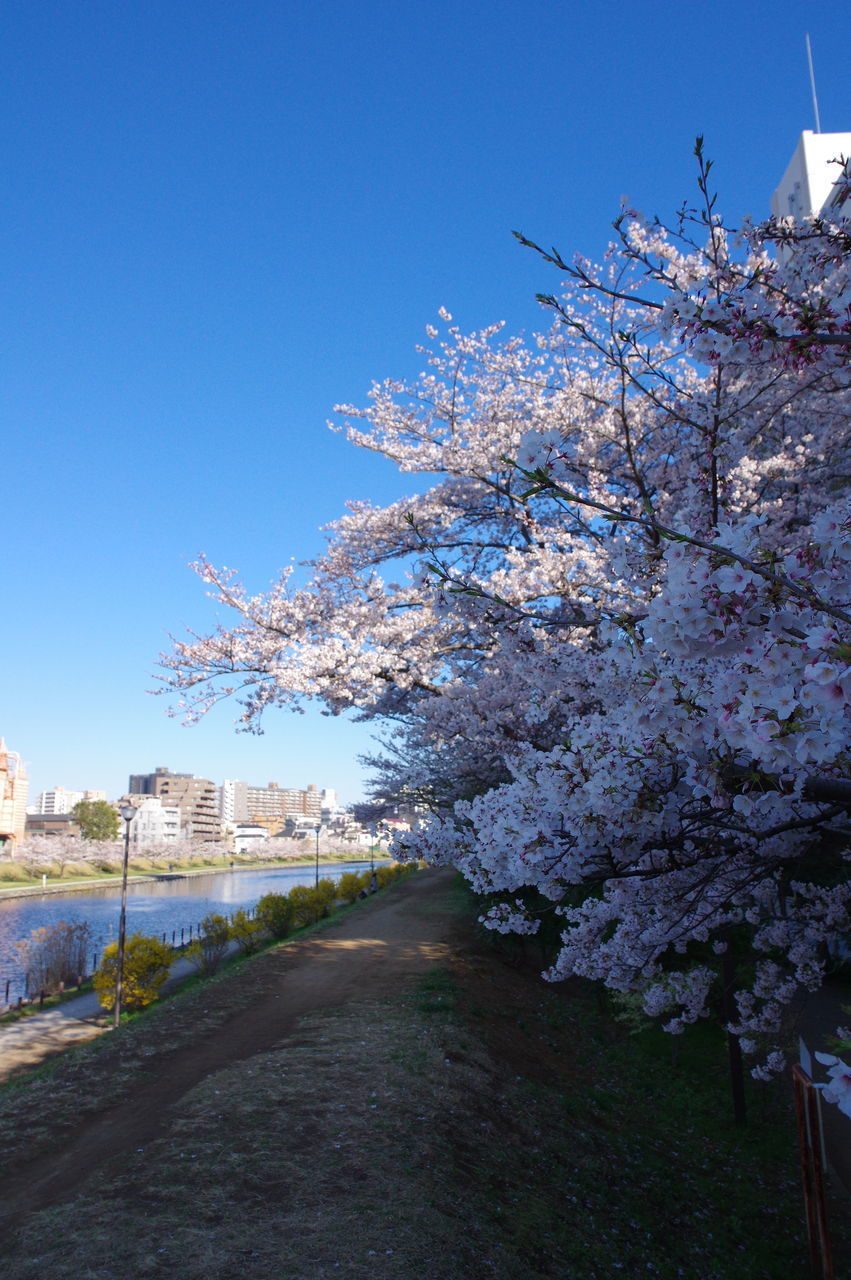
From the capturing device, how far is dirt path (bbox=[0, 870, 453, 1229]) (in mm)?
5562

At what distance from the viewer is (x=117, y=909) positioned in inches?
1984

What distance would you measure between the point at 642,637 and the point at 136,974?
15975mm

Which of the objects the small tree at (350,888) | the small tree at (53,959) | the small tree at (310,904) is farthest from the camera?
the small tree at (350,888)

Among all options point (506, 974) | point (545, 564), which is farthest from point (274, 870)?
point (545, 564)

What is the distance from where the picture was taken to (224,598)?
14133mm

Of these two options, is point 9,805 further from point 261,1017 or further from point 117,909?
point 261,1017

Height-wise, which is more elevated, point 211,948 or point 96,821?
point 96,821

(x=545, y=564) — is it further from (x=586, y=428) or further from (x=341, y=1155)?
(x=341, y=1155)

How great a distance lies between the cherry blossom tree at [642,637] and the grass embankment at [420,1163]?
1422 millimetres

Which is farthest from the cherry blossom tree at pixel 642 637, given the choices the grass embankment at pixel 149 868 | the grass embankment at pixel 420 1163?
the grass embankment at pixel 149 868

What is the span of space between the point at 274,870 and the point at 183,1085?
10446cm

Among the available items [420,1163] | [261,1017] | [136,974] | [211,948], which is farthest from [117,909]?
[420,1163]

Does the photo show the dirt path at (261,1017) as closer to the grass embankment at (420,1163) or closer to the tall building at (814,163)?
the grass embankment at (420,1163)

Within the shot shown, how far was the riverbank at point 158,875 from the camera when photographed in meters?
57.9
